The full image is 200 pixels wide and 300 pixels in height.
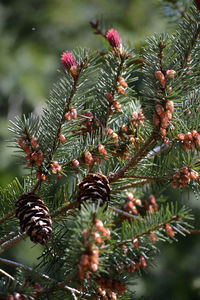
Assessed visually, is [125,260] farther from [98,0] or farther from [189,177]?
[98,0]

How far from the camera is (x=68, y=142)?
0.92 meters

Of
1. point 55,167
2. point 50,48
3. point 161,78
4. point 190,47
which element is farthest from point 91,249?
point 50,48

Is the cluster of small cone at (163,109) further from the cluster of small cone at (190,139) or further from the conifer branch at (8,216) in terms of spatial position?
the conifer branch at (8,216)

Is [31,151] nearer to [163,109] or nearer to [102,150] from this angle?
[102,150]

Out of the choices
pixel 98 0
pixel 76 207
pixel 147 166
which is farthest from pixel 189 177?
pixel 98 0

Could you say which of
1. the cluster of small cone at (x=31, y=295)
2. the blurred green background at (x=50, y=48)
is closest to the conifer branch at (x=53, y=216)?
the cluster of small cone at (x=31, y=295)

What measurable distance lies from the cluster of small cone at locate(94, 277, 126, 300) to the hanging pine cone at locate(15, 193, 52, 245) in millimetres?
134

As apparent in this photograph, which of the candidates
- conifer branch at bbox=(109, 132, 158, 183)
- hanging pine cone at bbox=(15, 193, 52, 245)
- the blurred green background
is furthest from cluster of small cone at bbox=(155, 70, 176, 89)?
the blurred green background

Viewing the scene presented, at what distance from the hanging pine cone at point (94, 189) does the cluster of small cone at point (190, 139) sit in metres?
0.18

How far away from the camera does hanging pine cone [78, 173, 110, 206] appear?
879 mm

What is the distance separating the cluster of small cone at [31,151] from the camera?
0.88 meters

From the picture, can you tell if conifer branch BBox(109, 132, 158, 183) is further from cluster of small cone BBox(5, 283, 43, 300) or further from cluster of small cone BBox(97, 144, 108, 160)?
cluster of small cone BBox(5, 283, 43, 300)

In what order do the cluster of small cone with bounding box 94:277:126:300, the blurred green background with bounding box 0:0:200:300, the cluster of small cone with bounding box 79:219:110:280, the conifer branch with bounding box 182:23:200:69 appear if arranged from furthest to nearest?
the blurred green background with bounding box 0:0:200:300, the conifer branch with bounding box 182:23:200:69, the cluster of small cone with bounding box 94:277:126:300, the cluster of small cone with bounding box 79:219:110:280

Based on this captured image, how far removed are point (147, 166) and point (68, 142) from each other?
209 millimetres
